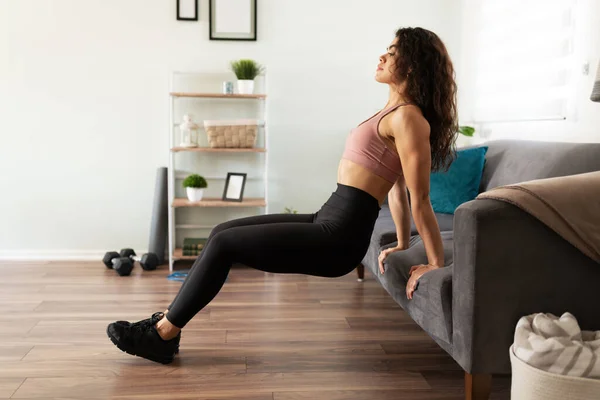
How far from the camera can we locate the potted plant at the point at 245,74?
4.11 metres

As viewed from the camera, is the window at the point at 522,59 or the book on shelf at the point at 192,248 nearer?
the window at the point at 522,59

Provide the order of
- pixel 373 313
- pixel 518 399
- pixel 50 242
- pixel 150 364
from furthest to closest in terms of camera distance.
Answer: pixel 50 242 → pixel 373 313 → pixel 150 364 → pixel 518 399

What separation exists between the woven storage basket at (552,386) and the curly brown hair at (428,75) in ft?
2.86

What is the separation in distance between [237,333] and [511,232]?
Result: 55.3 inches

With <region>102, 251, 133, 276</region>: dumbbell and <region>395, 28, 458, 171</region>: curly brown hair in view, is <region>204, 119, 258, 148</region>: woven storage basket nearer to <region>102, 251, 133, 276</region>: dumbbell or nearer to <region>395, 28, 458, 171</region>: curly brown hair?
<region>102, 251, 133, 276</region>: dumbbell

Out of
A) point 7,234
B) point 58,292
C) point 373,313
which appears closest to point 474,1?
point 373,313

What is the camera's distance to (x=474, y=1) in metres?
4.22

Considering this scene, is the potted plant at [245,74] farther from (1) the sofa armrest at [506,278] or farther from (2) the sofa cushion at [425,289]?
(1) the sofa armrest at [506,278]

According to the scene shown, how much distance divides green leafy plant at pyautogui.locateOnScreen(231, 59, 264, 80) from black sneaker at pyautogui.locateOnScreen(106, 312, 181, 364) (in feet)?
7.08

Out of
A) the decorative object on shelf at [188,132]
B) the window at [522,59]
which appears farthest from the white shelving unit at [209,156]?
the window at [522,59]

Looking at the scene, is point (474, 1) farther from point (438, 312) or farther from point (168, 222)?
point (438, 312)

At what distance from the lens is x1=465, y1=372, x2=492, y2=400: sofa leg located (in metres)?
1.87

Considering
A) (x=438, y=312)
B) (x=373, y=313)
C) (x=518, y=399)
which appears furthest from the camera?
(x=373, y=313)

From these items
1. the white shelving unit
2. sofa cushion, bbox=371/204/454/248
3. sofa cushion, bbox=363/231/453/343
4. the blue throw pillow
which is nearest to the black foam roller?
the white shelving unit
